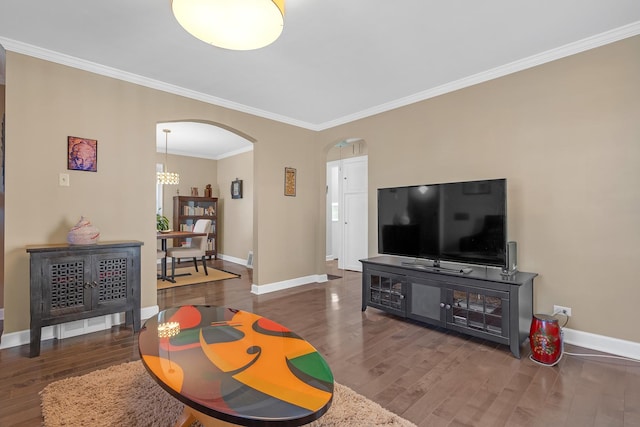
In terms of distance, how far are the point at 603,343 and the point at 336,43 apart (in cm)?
342

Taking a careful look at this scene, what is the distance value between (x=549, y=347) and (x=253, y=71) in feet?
12.0

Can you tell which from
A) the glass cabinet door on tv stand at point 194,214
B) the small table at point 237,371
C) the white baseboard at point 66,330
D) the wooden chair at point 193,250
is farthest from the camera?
the glass cabinet door on tv stand at point 194,214

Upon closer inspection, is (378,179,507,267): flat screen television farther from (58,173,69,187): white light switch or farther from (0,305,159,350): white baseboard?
(58,173,69,187): white light switch

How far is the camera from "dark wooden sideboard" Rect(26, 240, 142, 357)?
95.7 inches

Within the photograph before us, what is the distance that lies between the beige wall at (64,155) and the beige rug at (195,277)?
1454 millimetres

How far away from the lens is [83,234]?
2693 millimetres

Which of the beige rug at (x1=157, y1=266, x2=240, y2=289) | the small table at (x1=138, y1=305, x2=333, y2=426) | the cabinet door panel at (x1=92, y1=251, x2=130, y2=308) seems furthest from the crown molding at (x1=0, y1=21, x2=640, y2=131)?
the beige rug at (x1=157, y1=266, x2=240, y2=289)

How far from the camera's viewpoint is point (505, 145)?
119 inches

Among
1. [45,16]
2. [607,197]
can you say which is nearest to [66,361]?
[45,16]

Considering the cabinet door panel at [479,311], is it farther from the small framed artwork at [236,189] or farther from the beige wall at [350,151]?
the small framed artwork at [236,189]

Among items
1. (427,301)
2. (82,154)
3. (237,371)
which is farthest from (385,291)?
(82,154)

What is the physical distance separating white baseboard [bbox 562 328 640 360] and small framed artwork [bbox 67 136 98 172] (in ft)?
15.7

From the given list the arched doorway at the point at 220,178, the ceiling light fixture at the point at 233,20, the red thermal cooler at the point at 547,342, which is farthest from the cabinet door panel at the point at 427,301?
the arched doorway at the point at 220,178

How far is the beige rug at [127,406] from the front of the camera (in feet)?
5.30
